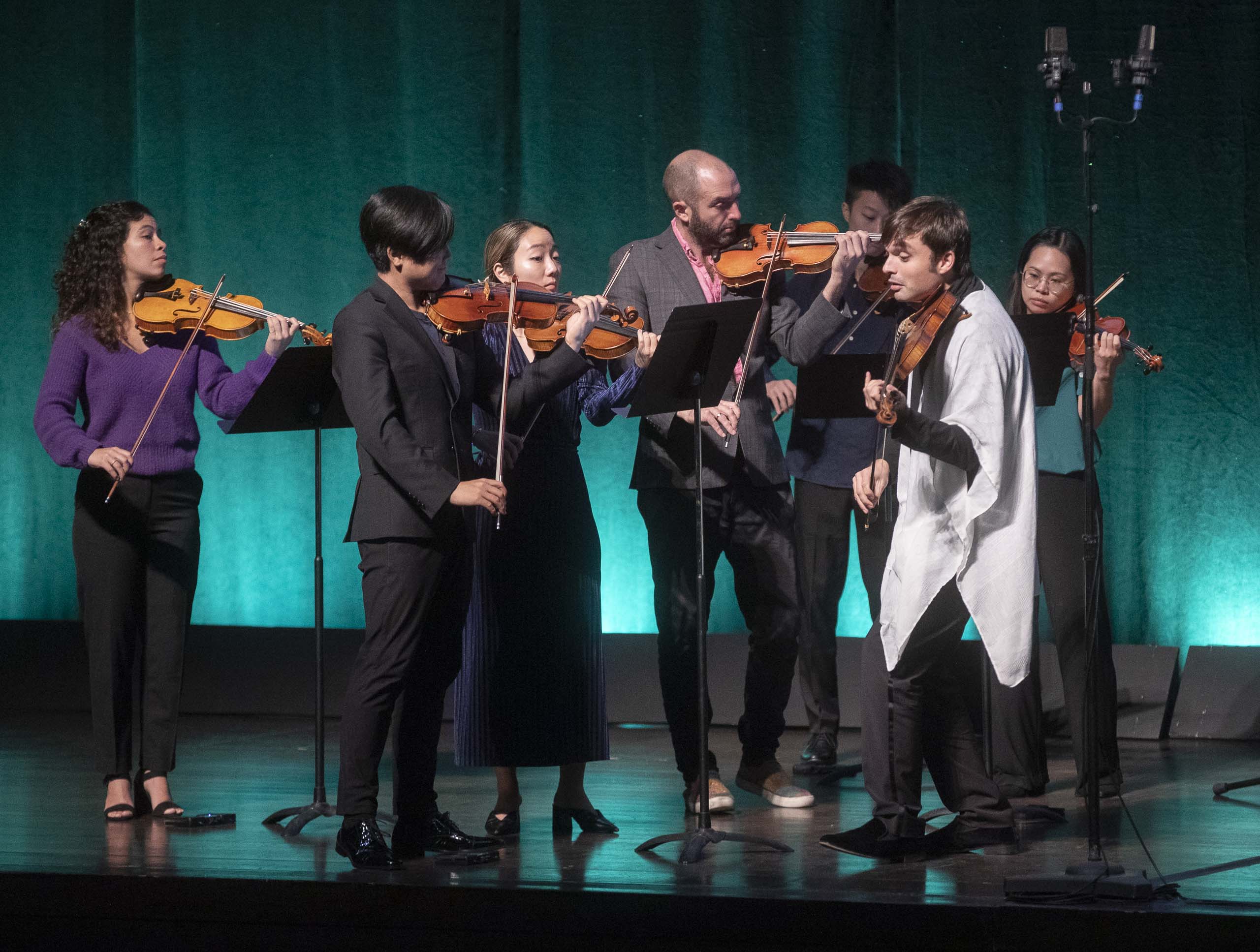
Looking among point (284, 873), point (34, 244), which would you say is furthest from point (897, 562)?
point (34, 244)

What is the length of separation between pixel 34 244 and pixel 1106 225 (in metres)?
4.44

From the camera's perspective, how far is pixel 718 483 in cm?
354

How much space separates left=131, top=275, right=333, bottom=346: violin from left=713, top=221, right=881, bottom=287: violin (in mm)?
1060

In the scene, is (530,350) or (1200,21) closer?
(530,350)

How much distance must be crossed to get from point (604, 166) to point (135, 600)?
2.94 m

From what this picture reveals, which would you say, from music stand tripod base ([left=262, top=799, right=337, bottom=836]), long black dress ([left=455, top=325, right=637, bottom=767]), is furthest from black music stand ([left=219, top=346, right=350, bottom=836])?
long black dress ([left=455, top=325, right=637, bottom=767])

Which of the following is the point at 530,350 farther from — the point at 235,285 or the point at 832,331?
the point at 235,285

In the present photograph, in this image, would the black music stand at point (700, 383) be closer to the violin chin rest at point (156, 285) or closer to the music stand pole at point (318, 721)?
the music stand pole at point (318, 721)

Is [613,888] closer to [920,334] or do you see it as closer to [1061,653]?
[920,334]

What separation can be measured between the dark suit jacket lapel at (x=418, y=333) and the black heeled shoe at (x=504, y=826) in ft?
3.31

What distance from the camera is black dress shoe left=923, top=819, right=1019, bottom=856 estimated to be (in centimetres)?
310

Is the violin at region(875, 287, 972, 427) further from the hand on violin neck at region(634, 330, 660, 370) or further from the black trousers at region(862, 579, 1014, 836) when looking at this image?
the hand on violin neck at region(634, 330, 660, 370)

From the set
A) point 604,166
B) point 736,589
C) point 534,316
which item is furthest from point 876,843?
point 604,166

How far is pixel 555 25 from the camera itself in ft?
19.1
